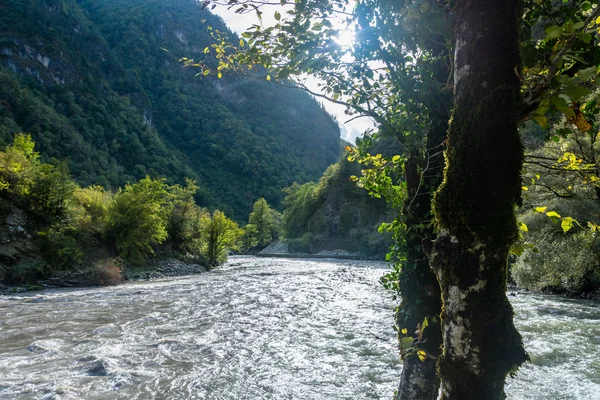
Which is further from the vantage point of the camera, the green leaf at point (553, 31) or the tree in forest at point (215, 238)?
the tree in forest at point (215, 238)

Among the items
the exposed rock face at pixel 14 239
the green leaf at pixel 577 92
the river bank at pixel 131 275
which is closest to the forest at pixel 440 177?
the green leaf at pixel 577 92

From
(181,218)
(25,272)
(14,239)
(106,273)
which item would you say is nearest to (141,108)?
(181,218)

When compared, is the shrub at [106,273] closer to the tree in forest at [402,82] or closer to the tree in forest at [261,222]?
the tree in forest at [402,82]

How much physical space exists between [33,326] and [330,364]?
1001 centimetres

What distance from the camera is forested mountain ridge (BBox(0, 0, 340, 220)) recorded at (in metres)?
83.0

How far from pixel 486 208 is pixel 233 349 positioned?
9.47 m

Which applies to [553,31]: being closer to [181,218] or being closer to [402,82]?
[402,82]

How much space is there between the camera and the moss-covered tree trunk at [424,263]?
10.1 ft

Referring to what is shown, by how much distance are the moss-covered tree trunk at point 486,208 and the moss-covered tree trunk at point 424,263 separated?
105 cm

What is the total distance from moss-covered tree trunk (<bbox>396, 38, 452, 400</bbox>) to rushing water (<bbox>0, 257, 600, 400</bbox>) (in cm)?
461

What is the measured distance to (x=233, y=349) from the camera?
985 cm

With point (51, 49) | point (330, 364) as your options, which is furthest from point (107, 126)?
point (330, 364)

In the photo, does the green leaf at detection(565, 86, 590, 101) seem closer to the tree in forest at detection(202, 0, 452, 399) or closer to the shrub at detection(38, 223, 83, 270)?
the tree in forest at detection(202, 0, 452, 399)

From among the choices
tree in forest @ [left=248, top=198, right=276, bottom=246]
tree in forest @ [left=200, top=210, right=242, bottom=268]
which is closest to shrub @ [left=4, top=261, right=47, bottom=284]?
tree in forest @ [left=200, top=210, right=242, bottom=268]
